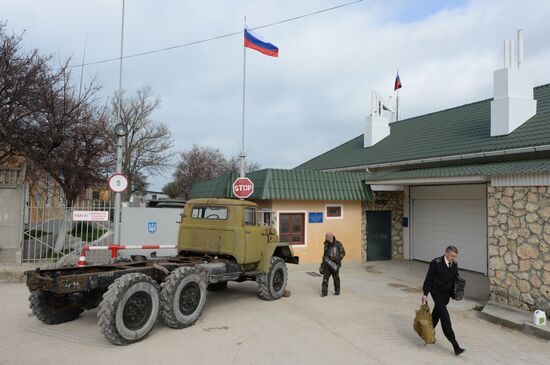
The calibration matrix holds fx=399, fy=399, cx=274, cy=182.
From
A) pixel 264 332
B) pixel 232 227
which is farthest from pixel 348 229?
pixel 264 332

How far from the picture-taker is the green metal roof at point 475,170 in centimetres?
897

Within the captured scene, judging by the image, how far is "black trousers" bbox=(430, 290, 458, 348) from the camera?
246 inches

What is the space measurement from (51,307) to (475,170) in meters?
10.4

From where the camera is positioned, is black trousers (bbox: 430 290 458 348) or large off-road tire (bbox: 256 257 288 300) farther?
large off-road tire (bbox: 256 257 288 300)

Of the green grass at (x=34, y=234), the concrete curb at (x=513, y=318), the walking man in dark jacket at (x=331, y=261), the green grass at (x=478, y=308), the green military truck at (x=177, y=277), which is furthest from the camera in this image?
the green grass at (x=34, y=234)

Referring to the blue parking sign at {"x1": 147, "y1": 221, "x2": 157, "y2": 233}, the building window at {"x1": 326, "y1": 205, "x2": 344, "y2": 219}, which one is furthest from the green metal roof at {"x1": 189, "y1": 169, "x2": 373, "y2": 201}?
the blue parking sign at {"x1": 147, "y1": 221, "x2": 157, "y2": 233}

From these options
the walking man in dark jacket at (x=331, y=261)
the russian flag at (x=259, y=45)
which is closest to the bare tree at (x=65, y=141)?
the russian flag at (x=259, y=45)

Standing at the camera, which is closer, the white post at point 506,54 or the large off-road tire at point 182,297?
the large off-road tire at point 182,297

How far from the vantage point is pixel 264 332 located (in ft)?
22.9

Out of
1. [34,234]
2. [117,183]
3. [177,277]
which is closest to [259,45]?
[117,183]

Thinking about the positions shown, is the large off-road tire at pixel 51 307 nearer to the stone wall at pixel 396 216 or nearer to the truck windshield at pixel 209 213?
the truck windshield at pixel 209 213

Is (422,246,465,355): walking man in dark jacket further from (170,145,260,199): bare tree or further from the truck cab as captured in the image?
(170,145,260,199): bare tree

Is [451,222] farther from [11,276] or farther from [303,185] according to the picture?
[11,276]

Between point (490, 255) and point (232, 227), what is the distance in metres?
6.13
